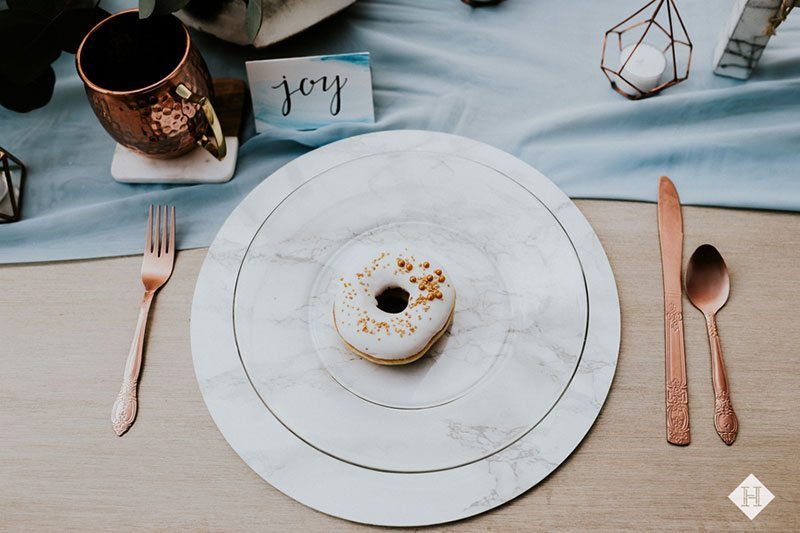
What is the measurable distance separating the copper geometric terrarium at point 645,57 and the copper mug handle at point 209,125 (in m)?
0.50

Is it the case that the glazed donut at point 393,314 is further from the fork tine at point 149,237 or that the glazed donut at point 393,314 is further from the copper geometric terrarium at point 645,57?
the copper geometric terrarium at point 645,57

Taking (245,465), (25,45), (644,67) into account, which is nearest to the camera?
(245,465)

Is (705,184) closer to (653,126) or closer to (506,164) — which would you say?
(653,126)

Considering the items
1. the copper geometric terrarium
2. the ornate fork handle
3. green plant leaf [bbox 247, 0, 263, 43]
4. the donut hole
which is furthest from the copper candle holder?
the copper geometric terrarium

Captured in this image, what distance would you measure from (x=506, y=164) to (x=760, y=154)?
0.33m

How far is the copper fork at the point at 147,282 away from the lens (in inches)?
25.6

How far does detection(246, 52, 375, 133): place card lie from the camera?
2.54ft

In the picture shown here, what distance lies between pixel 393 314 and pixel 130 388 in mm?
282

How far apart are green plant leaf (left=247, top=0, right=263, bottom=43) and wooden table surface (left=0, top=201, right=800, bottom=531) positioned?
25cm

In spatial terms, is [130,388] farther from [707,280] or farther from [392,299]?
[707,280]

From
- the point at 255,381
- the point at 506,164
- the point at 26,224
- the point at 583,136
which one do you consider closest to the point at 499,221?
the point at 506,164

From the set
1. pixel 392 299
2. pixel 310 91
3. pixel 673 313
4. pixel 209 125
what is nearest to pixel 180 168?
pixel 209 125

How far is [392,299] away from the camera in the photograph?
0.69 metres

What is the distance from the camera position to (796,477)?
23.8 inches
